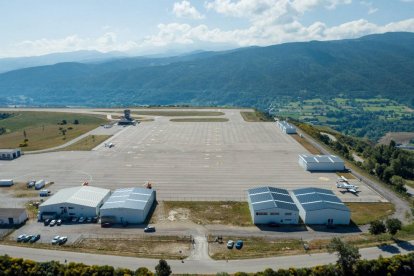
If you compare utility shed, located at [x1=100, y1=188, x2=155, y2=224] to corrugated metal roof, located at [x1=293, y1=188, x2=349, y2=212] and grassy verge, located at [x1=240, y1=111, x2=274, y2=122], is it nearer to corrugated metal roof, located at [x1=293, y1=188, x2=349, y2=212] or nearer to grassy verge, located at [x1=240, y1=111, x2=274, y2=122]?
corrugated metal roof, located at [x1=293, y1=188, x2=349, y2=212]

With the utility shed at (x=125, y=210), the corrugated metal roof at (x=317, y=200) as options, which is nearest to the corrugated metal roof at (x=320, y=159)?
the corrugated metal roof at (x=317, y=200)

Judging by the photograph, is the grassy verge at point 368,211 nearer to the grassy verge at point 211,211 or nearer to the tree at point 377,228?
the tree at point 377,228

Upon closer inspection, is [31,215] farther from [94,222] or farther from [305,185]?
[305,185]

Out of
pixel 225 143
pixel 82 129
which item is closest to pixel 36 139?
pixel 82 129

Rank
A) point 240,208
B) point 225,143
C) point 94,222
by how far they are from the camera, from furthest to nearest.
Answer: point 225,143 → point 240,208 → point 94,222

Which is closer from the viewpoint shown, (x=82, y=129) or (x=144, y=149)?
(x=144, y=149)

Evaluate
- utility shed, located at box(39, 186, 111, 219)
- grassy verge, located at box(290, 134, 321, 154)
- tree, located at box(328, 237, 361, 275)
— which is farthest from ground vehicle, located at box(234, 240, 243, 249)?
grassy verge, located at box(290, 134, 321, 154)

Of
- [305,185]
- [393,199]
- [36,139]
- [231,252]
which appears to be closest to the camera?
[231,252]
